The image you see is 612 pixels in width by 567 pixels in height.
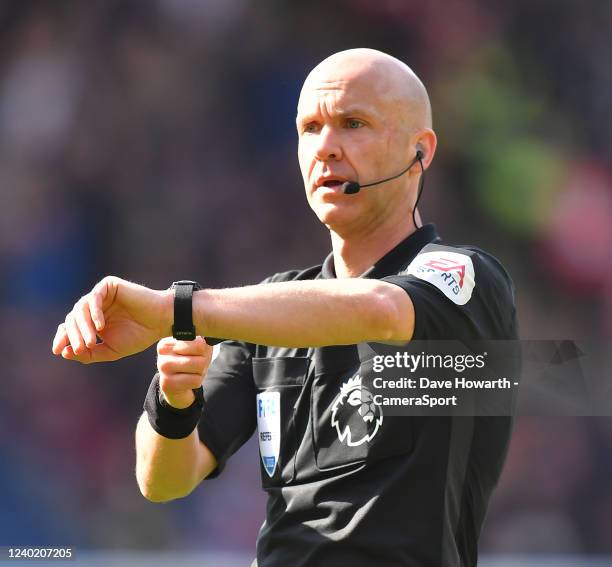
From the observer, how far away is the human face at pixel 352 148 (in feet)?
11.0

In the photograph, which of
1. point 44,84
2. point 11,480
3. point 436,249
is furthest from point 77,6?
point 436,249

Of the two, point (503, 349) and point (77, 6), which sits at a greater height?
point (77, 6)

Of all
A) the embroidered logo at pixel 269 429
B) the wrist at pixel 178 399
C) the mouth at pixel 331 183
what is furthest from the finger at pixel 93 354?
the mouth at pixel 331 183

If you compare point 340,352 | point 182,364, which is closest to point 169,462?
point 182,364

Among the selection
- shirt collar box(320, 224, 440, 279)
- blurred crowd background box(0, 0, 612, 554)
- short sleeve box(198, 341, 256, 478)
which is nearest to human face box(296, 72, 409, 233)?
shirt collar box(320, 224, 440, 279)

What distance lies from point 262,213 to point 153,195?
76 cm

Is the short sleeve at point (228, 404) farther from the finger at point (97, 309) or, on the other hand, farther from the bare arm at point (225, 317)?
the finger at point (97, 309)

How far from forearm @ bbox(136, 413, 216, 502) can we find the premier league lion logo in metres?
0.53

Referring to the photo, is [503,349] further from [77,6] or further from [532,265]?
[77,6]

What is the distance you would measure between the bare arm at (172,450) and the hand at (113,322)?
0.49 meters

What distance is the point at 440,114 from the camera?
306 inches

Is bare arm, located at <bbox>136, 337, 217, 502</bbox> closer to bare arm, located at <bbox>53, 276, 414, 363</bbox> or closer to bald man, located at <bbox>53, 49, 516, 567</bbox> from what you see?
bald man, located at <bbox>53, 49, 516, 567</bbox>

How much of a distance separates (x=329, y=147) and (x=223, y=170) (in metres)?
4.42

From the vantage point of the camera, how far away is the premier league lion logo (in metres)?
2.98
